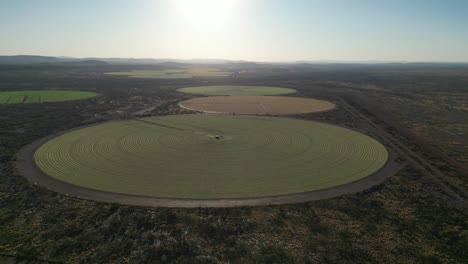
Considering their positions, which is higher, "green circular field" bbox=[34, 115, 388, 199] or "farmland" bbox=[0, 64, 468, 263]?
"green circular field" bbox=[34, 115, 388, 199]

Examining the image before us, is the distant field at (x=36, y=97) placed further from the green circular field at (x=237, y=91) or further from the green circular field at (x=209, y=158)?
the green circular field at (x=209, y=158)

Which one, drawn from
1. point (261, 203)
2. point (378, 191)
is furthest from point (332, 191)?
point (261, 203)

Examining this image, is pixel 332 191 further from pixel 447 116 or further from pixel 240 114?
pixel 447 116

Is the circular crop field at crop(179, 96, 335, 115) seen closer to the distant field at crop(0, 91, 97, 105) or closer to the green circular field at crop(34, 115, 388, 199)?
the green circular field at crop(34, 115, 388, 199)

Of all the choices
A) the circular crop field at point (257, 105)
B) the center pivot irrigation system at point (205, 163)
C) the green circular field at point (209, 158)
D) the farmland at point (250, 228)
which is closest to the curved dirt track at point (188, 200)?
the center pivot irrigation system at point (205, 163)

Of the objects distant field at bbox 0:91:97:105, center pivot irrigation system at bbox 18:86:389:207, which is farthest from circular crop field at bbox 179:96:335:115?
distant field at bbox 0:91:97:105

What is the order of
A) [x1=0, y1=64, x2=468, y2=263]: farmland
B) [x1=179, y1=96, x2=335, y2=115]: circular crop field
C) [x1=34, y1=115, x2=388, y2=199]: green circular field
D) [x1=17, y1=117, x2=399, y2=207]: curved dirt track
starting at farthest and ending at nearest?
[x1=179, y1=96, x2=335, y2=115]: circular crop field, [x1=34, y1=115, x2=388, y2=199]: green circular field, [x1=17, y1=117, x2=399, y2=207]: curved dirt track, [x1=0, y1=64, x2=468, y2=263]: farmland
